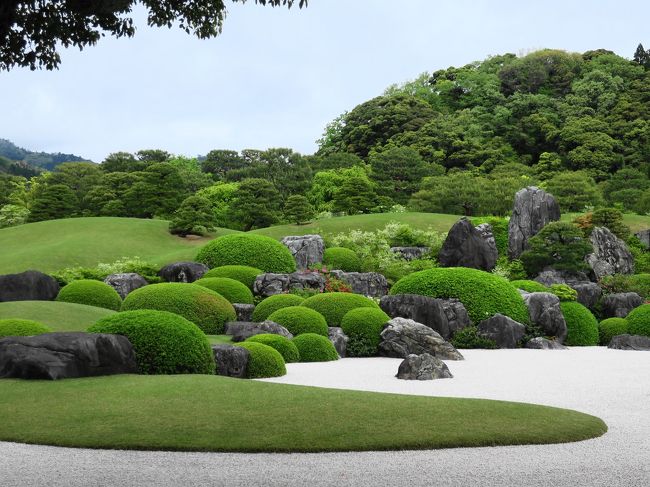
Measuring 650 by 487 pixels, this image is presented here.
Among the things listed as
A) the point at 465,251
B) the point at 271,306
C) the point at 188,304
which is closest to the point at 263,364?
the point at 188,304

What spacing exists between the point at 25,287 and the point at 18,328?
23.5 ft

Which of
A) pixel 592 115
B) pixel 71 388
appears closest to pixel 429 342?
pixel 71 388

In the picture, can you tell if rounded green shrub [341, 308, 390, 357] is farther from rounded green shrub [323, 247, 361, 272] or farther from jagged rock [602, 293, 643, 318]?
rounded green shrub [323, 247, 361, 272]

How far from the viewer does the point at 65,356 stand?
977 centimetres

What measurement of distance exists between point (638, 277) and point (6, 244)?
3216cm

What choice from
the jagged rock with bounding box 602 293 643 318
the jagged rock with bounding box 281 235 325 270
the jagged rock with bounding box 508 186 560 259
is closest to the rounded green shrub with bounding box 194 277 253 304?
the jagged rock with bounding box 281 235 325 270

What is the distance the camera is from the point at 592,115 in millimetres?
60906

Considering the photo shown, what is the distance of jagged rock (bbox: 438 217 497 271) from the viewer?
27.3m

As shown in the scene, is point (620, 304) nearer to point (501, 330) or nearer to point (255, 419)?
point (501, 330)

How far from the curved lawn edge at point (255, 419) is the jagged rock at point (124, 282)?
1387 centimetres

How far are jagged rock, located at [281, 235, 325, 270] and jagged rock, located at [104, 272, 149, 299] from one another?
6938 mm

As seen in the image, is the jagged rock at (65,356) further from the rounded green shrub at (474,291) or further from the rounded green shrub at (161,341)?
the rounded green shrub at (474,291)

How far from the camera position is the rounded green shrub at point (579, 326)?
66.6ft

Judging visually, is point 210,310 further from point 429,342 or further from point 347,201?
point 347,201
